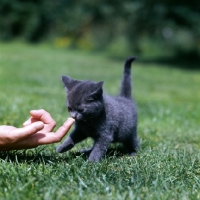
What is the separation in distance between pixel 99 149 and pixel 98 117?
268 mm

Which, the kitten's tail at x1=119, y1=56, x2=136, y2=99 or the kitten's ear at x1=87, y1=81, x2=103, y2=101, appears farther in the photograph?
the kitten's tail at x1=119, y1=56, x2=136, y2=99

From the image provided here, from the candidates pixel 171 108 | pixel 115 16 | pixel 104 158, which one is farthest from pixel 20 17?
pixel 104 158

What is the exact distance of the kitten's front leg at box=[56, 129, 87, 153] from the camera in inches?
149

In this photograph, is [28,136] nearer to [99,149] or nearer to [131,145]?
[99,149]

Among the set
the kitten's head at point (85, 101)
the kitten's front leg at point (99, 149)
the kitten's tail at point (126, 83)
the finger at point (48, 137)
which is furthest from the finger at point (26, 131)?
the kitten's tail at point (126, 83)

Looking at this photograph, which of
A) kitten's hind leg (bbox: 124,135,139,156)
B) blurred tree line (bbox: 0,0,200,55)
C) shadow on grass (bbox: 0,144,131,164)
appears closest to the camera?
shadow on grass (bbox: 0,144,131,164)

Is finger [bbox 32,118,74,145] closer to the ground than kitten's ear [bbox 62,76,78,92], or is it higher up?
closer to the ground

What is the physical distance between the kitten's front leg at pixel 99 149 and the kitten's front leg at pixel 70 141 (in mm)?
231

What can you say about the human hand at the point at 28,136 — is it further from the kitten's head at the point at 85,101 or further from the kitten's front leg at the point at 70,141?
the kitten's front leg at the point at 70,141

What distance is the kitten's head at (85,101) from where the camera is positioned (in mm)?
3445

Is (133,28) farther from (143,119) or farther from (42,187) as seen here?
(42,187)

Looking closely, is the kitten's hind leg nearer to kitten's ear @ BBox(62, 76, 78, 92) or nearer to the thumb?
kitten's ear @ BBox(62, 76, 78, 92)

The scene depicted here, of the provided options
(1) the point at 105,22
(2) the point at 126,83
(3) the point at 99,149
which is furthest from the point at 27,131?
(1) the point at 105,22

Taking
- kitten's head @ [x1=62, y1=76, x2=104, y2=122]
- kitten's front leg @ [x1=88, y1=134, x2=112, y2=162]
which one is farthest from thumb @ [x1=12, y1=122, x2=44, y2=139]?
kitten's front leg @ [x1=88, y1=134, x2=112, y2=162]
